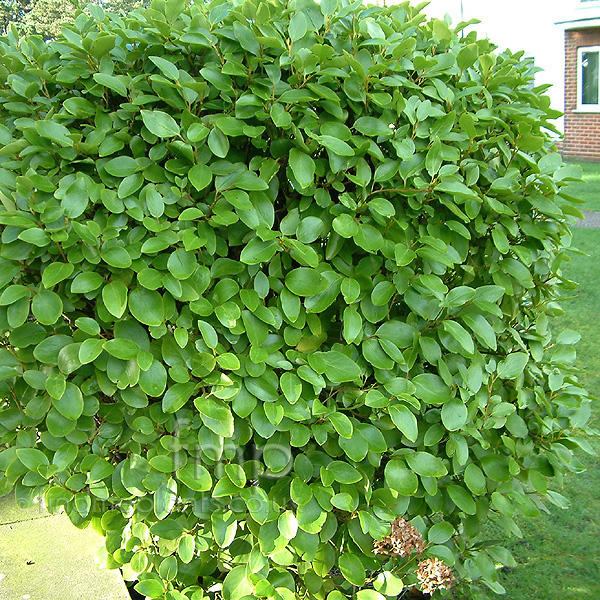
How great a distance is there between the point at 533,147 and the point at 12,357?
181cm

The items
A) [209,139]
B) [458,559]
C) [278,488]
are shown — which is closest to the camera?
[209,139]

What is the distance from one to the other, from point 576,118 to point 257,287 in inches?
714

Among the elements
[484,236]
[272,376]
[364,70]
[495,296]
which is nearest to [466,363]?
[495,296]

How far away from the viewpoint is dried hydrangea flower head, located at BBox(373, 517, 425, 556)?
214 centimetres

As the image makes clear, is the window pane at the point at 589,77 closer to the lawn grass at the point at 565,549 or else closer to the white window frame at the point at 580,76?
the white window frame at the point at 580,76

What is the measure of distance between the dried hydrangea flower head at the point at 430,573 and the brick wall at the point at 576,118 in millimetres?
17274

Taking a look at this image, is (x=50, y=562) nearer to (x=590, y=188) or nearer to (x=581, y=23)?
(x=590, y=188)

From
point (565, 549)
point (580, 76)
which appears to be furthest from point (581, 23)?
point (565, 549)

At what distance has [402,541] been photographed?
Answer: 7.05 ft

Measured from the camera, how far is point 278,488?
205 centimetres

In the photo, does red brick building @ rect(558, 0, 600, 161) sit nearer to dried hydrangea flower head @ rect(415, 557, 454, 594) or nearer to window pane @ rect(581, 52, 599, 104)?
window pane @ rect(581, 52, 599, 104)

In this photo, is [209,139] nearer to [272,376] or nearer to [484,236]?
[272,376]

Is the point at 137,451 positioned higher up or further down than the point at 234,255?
further down

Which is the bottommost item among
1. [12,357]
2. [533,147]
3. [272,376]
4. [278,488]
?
[278,488]
